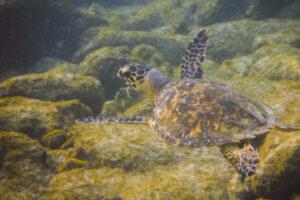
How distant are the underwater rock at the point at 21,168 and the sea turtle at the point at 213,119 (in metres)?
1.10

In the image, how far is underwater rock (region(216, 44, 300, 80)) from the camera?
705 cm

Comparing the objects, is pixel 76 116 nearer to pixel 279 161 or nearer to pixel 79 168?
pixel 79 168

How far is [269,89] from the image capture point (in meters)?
6.36

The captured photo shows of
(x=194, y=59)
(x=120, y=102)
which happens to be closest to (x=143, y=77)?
(x=194, y=59)

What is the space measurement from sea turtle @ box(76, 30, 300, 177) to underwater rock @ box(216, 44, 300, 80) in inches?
105

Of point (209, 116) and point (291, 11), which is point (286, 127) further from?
point (291, 11)

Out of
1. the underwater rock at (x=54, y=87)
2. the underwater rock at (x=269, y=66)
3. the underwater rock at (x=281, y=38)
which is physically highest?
the underwater rock at (x=281, y=38)

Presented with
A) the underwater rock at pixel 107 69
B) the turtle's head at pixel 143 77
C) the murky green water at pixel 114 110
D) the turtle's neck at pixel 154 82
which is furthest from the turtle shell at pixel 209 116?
the underwater rock at pixel 107 69

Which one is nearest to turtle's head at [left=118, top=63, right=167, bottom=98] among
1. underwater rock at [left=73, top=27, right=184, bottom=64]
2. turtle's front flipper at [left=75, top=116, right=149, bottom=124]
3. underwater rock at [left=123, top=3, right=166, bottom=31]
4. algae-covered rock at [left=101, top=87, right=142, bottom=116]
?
turtle's front flipper at [left=75, top=116, right=149, bottom=124]

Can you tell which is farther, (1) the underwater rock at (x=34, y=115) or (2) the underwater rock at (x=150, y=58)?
(2) the underwater rock at (x=150, y=58)

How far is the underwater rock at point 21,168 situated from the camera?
4.52 meters

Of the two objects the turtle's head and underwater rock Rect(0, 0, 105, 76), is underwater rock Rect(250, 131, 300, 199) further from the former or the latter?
underwater rock Rect(0, 0, 105, 76)

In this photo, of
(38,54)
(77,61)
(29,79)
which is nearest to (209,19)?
(77,61)

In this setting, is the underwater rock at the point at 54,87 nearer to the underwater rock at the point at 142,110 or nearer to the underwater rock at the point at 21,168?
the underwater rock at the point at 142,110
